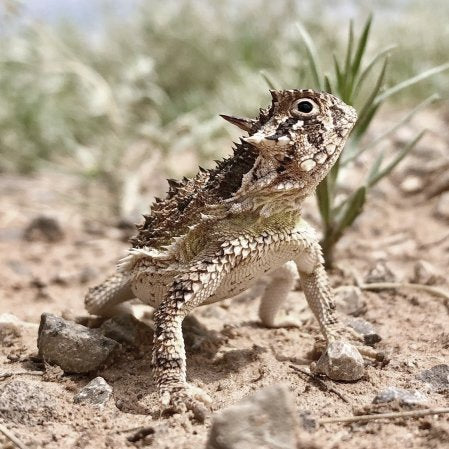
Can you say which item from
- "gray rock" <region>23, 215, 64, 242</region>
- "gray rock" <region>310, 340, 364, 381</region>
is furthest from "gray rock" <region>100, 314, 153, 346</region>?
"gray rock" <region>23, 215, 64, 242</region>

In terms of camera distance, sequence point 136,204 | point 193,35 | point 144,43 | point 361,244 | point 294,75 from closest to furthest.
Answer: point 361,244, point 136,204, point 294,75, point 193,35, point 144,43

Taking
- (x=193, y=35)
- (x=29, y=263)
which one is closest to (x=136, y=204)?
(x=29, y=263)

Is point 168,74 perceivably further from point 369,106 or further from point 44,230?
point 369,106

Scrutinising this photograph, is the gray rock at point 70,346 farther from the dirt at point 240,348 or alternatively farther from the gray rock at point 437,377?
the gray rock at point 437,377

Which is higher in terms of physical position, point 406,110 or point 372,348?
point 406,110

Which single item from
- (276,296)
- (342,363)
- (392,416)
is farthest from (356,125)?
(392,416)

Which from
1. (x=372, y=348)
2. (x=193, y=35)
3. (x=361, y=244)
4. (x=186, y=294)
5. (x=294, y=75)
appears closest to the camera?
Answer: (x=186, y=294)

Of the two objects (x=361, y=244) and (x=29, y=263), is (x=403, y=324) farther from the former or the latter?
(x=29, y=263)

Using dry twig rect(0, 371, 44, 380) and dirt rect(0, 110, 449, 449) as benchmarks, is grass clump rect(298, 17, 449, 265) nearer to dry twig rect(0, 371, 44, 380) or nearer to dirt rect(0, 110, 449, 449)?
dirt rect(0, 110, 449, 449)
